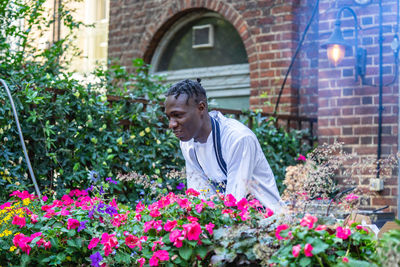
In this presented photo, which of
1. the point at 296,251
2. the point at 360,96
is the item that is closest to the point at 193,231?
the point at 296,251

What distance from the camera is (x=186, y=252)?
2.38 metres

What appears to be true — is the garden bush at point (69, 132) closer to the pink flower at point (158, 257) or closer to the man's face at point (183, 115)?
the man's face at point (183, 115)

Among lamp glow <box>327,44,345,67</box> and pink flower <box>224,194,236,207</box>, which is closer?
pink flower <box>224,194,236,207</box>

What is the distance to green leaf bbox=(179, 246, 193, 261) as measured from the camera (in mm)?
2363

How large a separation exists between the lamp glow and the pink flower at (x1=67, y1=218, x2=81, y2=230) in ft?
13.0

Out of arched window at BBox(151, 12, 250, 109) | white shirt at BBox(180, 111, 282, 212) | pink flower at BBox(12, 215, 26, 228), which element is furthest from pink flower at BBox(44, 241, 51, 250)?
arched window at BBox(151, 12, 250, 109)

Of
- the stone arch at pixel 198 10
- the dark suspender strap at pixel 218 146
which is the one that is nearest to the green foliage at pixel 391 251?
the dark suspender strap at pixel 218 146

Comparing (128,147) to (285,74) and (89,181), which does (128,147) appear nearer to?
(89,181)

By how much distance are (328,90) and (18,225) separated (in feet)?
13.8

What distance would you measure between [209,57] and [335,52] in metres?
2.31

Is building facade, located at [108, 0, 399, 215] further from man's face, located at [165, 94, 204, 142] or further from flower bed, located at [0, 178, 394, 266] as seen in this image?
flower bed, located at [0, 178, 394, 266]

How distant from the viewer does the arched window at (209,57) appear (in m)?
7.75

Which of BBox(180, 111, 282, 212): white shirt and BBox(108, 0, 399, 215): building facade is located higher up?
BBox(108, 0, 399, 215): building facade

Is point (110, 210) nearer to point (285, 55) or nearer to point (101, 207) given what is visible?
point (101, 207)
